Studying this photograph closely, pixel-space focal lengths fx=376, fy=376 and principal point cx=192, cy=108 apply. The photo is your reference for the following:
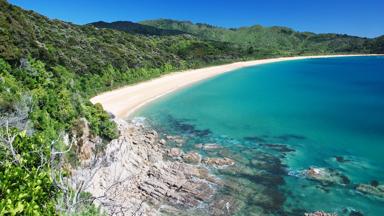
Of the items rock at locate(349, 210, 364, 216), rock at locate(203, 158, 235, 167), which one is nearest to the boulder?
rock at locate(203, 158, 235, 167)

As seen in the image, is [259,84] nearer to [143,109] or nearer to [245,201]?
[143,109]

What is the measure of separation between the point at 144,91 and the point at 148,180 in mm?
35707

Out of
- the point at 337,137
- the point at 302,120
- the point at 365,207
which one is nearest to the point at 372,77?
the point at 302,120

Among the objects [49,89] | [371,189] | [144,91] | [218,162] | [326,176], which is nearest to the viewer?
[371,189]

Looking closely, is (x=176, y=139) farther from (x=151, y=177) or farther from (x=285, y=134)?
(x=285, y=134)

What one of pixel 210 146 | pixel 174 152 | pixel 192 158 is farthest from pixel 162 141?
pixel 192 158

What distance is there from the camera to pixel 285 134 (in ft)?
125

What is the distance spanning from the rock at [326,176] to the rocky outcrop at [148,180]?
Answer: 19.8 ft

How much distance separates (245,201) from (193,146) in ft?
36.8

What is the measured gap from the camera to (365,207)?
Result: 22.0 m

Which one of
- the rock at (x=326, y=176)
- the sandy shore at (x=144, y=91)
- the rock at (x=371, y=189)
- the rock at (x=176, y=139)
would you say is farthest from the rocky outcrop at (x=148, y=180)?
the sandy shore at (x=144, y=91)

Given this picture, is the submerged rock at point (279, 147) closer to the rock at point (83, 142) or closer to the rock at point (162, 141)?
the rock at point (162, 141)

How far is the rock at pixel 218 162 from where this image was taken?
28359 millimetres

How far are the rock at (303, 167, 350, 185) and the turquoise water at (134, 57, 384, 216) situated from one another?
0.56 metres
